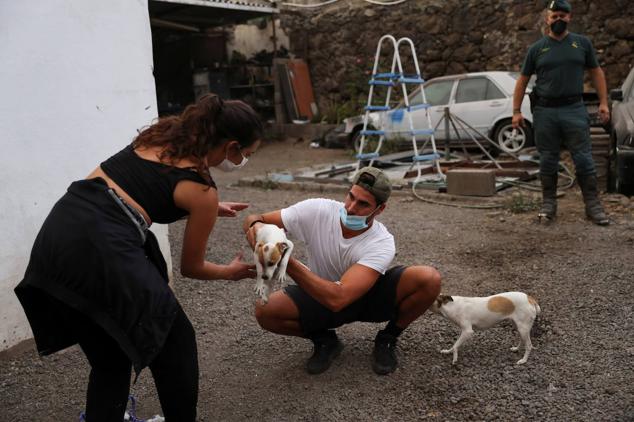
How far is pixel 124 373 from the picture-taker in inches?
85.6

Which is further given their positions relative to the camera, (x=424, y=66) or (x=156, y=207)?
(x=424, y=66)

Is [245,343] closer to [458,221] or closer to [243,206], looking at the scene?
[243,206]

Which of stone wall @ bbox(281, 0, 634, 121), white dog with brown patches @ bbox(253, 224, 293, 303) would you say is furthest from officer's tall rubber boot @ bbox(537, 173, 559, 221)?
stone wall @ bbox(281, 0, 634, 121)

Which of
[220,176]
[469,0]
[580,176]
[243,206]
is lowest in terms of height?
[220,176]

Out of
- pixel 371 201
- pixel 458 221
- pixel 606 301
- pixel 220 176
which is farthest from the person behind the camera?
pixel 220 176

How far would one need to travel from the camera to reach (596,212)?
562cm

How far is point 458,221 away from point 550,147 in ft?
3.88

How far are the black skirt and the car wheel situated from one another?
862 centimetres

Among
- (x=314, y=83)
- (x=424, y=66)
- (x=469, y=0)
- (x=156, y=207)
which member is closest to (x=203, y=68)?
(x=314, y=83)

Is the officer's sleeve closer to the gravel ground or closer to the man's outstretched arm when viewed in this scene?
the gravel ground

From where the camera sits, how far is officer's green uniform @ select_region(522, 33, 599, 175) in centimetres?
533

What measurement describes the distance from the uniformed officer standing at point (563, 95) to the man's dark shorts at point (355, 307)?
318 cm

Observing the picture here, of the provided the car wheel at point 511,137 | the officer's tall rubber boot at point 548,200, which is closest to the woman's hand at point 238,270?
the officer's tall rubber boot at point 548,200

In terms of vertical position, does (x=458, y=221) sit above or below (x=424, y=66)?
below
